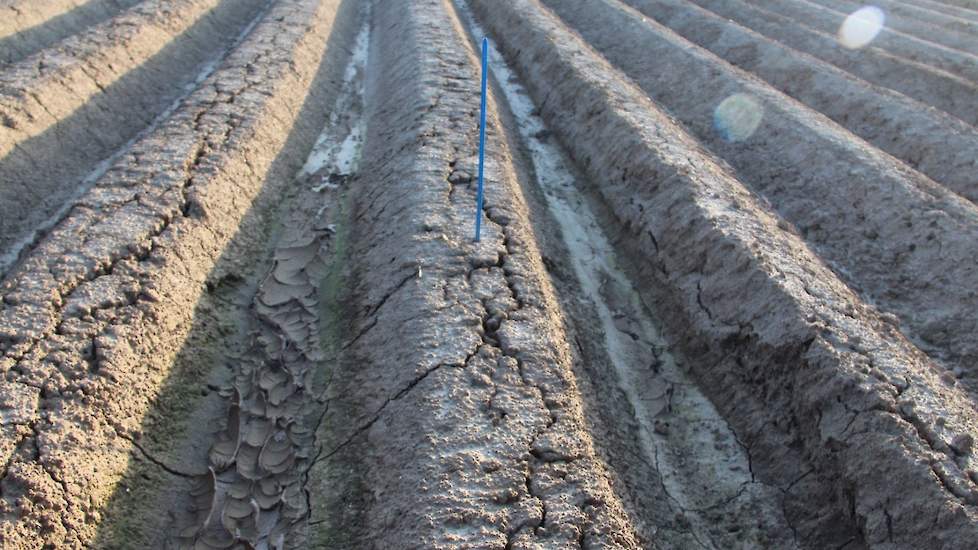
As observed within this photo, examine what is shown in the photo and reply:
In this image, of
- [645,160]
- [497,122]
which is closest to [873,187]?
[645,160]

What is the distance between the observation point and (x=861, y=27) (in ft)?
42.0

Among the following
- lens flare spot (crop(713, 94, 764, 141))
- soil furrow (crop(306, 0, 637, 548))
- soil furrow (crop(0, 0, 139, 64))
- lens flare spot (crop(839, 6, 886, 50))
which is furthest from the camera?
lens flare spot (crop(839, 6, 886, 50))

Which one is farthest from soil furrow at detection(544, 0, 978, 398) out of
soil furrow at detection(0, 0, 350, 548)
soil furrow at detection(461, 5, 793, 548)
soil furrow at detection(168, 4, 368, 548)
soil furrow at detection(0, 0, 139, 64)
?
soil furrow at detection(0, 0, 139, 64)

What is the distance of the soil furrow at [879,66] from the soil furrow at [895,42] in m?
0.49

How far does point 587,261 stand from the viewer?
5.55 meters

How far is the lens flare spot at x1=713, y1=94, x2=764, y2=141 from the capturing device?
7508 mm

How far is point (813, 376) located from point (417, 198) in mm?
3176

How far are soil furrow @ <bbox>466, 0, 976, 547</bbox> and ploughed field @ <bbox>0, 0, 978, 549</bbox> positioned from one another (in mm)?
19

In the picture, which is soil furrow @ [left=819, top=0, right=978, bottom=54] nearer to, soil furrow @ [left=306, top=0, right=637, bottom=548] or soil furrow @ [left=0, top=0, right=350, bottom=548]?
soil furrow @ [left=306, top=0, right=637, bottom=548]

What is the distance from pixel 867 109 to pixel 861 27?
596 centimetres

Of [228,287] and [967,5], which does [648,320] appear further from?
[967,5]

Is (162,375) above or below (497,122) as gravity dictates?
below

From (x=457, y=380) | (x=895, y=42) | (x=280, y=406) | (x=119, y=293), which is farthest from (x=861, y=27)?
(x=119, y=293)

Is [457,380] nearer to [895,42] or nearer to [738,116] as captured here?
[738,116]
